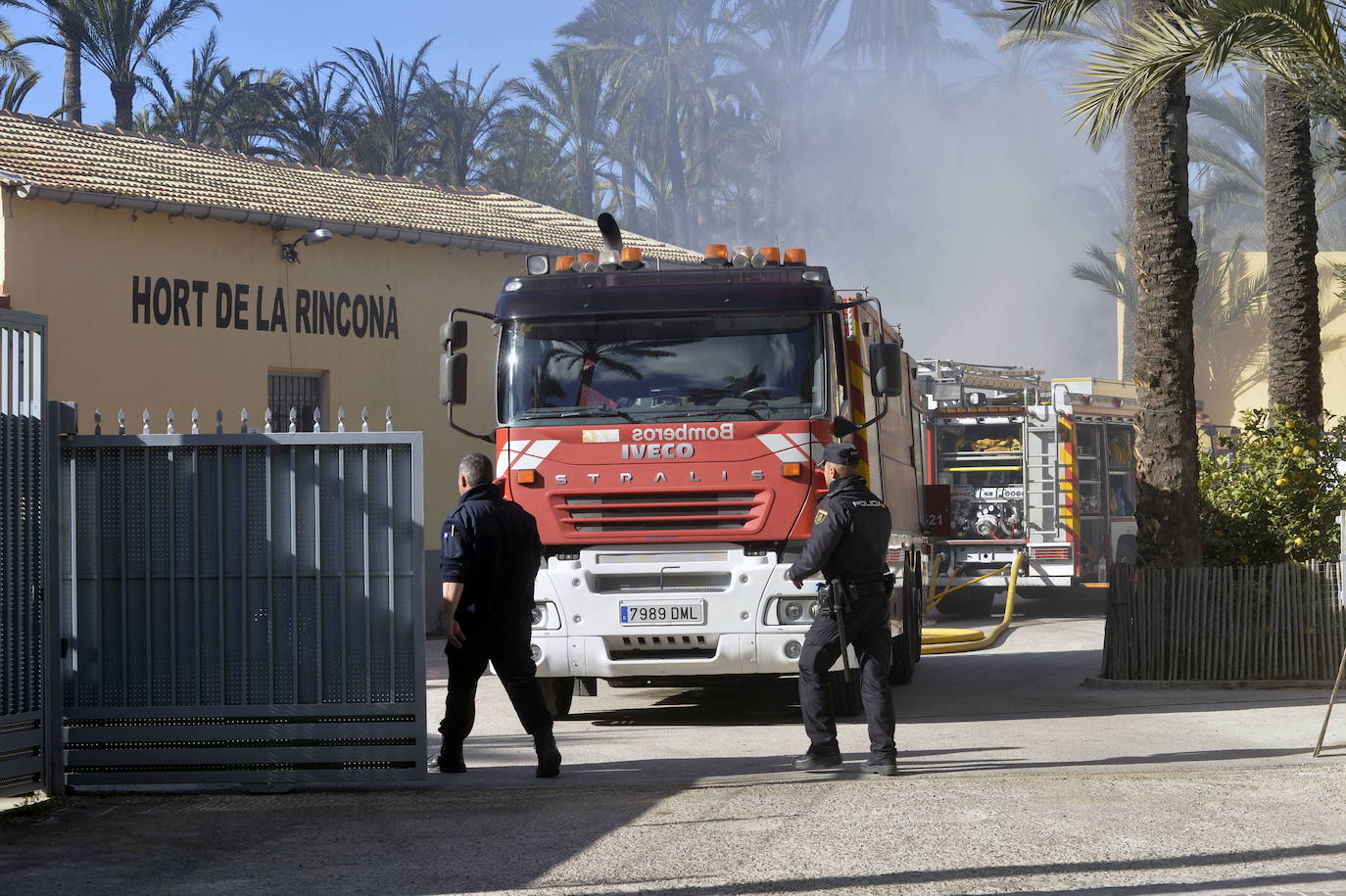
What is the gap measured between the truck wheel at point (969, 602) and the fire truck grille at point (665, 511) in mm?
11543

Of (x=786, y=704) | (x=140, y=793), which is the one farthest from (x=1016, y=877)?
(x=786, y=704)

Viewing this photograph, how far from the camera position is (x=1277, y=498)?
13281mm

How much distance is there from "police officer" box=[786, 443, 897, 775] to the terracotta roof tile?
12.6 metres

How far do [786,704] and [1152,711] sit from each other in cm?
264

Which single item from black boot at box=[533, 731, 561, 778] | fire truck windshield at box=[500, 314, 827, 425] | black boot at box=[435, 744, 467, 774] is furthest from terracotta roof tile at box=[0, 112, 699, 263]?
black boot at box=[533, 731, 561, 778]

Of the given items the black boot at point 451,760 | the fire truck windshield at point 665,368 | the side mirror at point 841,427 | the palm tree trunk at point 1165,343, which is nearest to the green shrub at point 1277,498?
the palm tree trunk at point 1165,343

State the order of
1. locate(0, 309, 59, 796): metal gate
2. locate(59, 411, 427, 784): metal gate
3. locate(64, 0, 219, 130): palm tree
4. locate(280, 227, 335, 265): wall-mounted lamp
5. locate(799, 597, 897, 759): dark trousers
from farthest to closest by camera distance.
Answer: locate(64, 0, 219, 130): palm tree
locate(280, 227, 335, 265): wall-mounted lamp
locate(799, 597, 897, 759): dark trousers
locate(59, 411, 427, 784): metal gate
locate(0, 309, 59, 796): metal gate

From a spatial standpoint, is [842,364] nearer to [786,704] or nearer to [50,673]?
[786,704]

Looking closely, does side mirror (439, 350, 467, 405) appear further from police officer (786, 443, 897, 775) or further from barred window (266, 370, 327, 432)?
barred window (266, 370, 327, 432)

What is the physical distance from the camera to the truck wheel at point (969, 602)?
2169cm

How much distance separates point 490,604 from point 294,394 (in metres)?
13.9

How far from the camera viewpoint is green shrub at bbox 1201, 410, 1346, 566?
519 inches

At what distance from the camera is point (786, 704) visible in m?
12.5

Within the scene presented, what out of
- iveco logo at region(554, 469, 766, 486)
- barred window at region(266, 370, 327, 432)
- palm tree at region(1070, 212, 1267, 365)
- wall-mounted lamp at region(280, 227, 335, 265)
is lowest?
iveco logo at region(554, 469, 766, 486)
